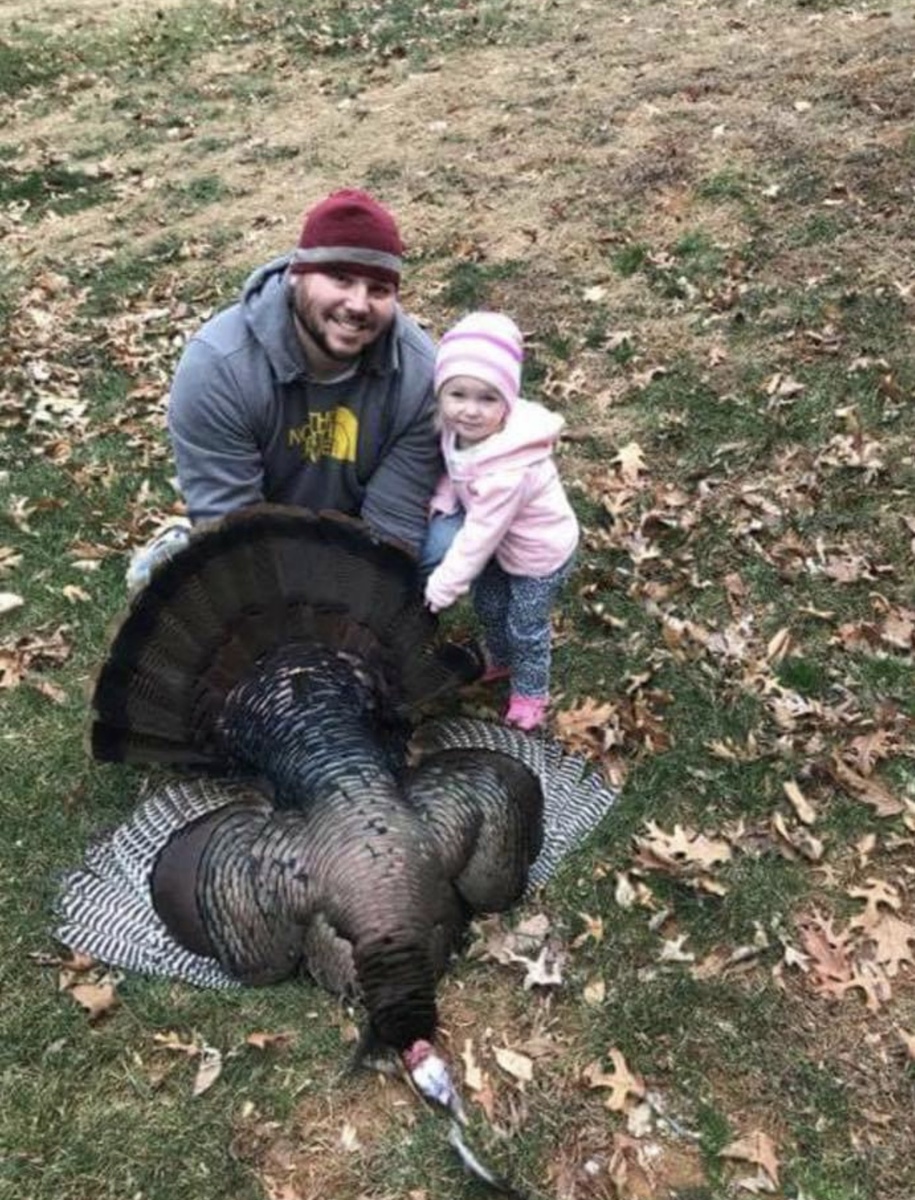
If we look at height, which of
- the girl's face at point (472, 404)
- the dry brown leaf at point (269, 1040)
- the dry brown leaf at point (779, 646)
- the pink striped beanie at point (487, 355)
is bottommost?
the dry brown leaf at point (779, 646)

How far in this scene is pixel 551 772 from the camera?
16.5 ft

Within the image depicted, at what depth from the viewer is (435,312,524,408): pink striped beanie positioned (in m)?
4.35

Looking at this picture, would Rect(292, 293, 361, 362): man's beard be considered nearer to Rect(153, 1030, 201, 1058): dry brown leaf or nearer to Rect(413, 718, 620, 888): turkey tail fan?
Rect(413, 718, 620, 888): turkey tail fan

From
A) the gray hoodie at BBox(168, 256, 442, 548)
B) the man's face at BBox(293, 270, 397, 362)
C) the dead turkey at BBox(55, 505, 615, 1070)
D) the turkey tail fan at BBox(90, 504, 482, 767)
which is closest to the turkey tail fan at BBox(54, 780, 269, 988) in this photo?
the dead turkey at BBox(55, 505, 615, 1070)

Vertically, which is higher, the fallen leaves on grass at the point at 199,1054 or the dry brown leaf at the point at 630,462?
the dry brown leaf at the point at 630,462

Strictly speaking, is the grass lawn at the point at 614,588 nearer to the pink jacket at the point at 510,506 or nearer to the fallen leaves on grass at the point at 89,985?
the fallen leaves on grass at the point at 89,985

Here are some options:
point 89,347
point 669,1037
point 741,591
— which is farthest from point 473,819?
point 89,347

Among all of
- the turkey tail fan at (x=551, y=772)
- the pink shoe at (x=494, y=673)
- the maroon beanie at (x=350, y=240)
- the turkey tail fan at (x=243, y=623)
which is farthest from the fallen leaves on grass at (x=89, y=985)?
the maroon beanie at (x=350, y=240)

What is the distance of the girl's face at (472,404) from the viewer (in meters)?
4.41

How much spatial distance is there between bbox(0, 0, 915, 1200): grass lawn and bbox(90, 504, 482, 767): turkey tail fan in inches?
26.9

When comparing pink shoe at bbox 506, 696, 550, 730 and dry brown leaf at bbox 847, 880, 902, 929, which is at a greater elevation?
pink shoe at bbox 506, 696, 550, 730

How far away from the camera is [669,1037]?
13.6 ft

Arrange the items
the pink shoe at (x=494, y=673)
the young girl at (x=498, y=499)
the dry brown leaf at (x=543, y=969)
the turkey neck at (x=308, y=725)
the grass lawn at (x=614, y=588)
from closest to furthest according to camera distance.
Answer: the grass lawn at (x=614, y=588) → the turkey neck at (x=308, y=725) → the dry brown leaf at (x=543, y=969) → the young girl at (x=498, y=499) → the pink shoe at (x=494, y=673)

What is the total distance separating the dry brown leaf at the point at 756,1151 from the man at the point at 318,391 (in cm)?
249
